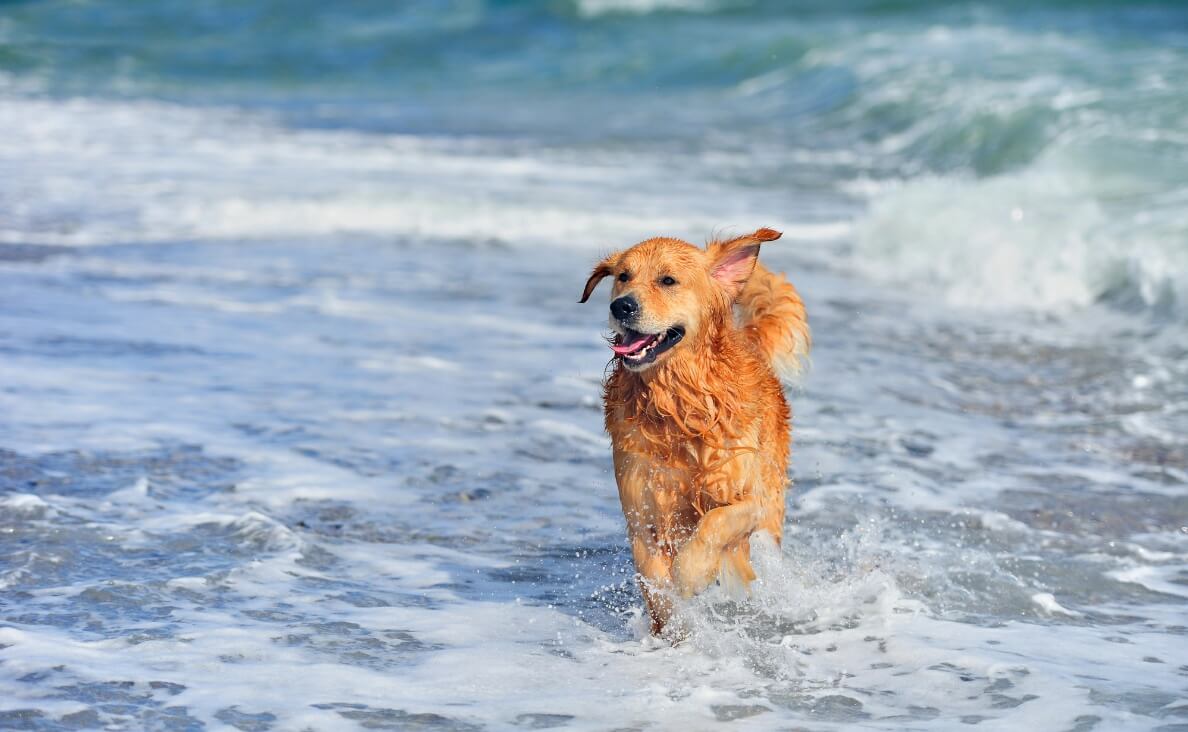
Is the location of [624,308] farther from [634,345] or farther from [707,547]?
[707,547]

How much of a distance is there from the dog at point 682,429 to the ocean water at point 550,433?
0.20 m

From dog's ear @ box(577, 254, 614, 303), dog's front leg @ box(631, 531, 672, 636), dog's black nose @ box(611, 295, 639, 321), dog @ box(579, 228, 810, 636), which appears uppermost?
dog's ear @ box(577, 254, 614, 303)

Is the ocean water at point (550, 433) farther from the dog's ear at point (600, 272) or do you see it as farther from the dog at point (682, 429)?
the dog's ear at point (600, 272)

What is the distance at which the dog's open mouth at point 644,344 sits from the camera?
4.52m

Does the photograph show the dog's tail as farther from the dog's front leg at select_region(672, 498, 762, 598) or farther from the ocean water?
the dog's front leg at select_region(672, 498, 762, 598)

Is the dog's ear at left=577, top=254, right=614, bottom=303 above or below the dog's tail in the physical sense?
above

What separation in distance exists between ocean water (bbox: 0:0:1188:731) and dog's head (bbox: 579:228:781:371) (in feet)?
2.74

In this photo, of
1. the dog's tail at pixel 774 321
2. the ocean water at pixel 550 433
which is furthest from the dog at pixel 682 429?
the dog's tail at pixel 774 321

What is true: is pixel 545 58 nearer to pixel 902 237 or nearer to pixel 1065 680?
pixel 902 237

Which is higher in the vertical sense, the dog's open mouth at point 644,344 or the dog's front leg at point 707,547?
the dog's open mouth at point 644,344

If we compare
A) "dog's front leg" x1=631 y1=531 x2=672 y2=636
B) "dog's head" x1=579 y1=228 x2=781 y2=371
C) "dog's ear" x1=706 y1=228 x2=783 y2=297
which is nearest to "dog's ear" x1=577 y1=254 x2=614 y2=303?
"dog's head" x1=579 y1=228 x2=781 y2=371

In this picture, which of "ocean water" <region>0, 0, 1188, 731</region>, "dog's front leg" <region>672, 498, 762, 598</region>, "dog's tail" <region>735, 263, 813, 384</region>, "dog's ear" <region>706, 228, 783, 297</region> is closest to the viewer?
"ocean water" <region>0, 0, 1188, 731</region>

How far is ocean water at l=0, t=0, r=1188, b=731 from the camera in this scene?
14.0ft

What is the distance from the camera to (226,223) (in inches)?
515
